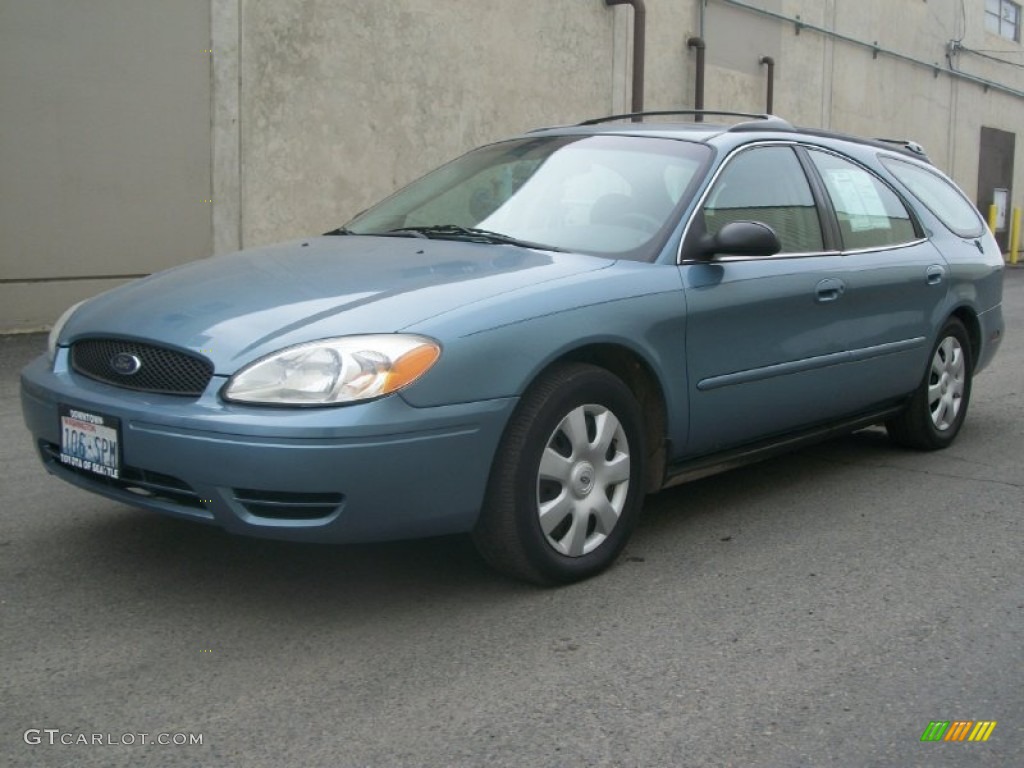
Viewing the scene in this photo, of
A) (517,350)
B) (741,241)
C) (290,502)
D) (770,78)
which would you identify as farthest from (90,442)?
(770,78)

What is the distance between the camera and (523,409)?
3762mm

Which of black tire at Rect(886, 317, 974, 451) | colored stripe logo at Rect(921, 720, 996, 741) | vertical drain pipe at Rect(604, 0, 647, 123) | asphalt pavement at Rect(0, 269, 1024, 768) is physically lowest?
colored stripe logo at Rect(921, 720, 996, 741)

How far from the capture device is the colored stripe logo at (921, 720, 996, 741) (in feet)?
9.78

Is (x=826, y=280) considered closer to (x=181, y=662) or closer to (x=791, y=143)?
(x=791, y=143)

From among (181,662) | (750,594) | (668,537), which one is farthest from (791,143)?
(181,662)

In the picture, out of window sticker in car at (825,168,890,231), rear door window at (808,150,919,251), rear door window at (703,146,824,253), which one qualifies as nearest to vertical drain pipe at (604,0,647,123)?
rear door window at (808,150,919,251)

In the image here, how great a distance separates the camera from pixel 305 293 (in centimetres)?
384

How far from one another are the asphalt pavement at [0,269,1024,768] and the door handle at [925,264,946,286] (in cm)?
123

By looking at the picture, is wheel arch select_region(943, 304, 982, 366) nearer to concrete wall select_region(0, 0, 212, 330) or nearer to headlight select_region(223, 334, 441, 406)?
headlight select_region(223, 334, 441, 406)

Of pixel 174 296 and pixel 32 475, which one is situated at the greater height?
pixel 174 296

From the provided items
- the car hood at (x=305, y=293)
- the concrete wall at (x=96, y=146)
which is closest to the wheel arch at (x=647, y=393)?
the car hood at (x=305, y=293)

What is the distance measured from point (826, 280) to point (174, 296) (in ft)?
8.54

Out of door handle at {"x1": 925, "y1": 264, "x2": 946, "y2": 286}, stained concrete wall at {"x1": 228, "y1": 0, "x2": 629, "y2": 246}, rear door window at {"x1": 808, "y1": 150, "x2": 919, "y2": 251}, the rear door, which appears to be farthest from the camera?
stained concrete wall at {"x1": 228, "y1": 0, "x2": 629, "y2": 246}

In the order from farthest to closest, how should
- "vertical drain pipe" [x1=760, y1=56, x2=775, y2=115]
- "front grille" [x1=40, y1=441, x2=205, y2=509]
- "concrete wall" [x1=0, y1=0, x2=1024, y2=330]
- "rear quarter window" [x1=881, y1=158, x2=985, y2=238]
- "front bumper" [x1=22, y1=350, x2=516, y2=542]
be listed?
"vertical drain pipe" [x1=760, y1=56, x2=775, y2=115]
"concrete wall" [x1=0, y1=0, x2=1024, y2=330]
"rear quarter window" [x1=881, y1=158, x2=985, y2=238]
"front grille" [x1=40, y1=441, x2=205, y2=509]
"front bumper" [x1=22, y1=350, x2=516, y2=542]
